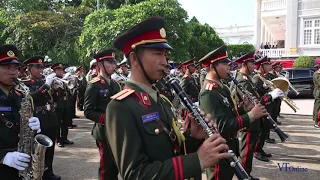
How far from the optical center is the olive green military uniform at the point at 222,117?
402 cm

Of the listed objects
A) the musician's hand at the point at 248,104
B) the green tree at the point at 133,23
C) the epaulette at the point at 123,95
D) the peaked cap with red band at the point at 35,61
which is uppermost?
the green tree at the point at 133,23

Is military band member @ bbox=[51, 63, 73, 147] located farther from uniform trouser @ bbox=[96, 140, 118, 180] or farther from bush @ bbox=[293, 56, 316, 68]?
bush @ bbox=[293, 56, 316, 68]

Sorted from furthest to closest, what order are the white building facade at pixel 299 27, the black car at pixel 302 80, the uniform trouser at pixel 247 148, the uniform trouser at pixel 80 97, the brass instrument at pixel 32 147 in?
the white building facade at pixel 299 27 → the black car at pixel 302 80 → the uniform trouser at pixel 80 97 → the uniform trouser at pixel 247 148 → the brass instrument at pixel 32 147

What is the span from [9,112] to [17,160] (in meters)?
0.73

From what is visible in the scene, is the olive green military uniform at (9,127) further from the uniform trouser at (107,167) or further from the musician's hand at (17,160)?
the uniform trouser at (107,167)

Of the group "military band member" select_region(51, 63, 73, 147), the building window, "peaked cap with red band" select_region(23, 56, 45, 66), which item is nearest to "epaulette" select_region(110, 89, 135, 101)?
"peaked cap with red band" select_region(23, 56, 45, 66)

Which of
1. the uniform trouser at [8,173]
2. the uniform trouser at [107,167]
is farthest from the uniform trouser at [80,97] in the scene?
the uniform trouser at [8,173]

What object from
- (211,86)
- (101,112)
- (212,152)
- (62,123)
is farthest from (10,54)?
(62,123)

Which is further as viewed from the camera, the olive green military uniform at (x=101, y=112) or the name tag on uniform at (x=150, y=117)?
the olive green military uniform at (x=101, y=112)

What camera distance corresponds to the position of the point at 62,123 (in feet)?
29.1

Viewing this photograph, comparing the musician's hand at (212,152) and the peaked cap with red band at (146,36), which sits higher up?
the peaked cap with red band at (146,36)

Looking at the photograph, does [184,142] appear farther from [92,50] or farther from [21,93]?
[92,50]

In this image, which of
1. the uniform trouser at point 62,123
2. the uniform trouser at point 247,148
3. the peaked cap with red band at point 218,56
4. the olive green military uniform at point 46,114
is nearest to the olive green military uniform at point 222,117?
the peaked cap with red band at point 218,56

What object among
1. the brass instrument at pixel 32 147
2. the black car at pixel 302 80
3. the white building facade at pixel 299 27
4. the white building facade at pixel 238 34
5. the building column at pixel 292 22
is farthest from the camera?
the white building facade at pixel 238 34
